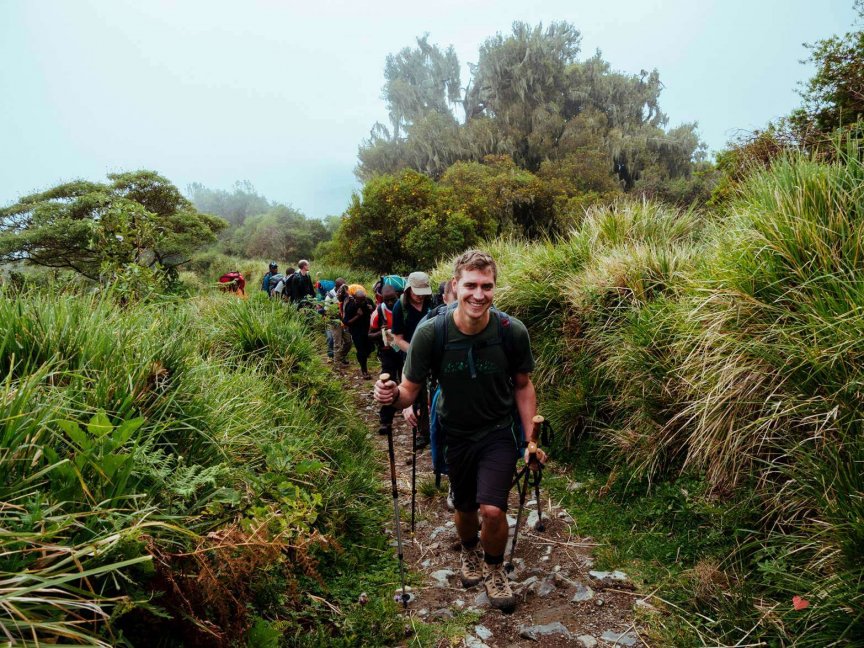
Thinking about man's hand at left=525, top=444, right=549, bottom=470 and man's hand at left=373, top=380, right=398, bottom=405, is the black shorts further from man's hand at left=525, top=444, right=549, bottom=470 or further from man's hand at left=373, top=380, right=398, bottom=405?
man's hand at left=373, top=380, right=398, bottom=405

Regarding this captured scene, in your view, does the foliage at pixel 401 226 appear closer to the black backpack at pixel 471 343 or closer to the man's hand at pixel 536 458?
the black backpack at pixel 471 343

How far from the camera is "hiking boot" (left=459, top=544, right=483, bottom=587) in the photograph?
419cm

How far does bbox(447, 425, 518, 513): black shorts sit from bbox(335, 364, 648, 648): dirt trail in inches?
29.7

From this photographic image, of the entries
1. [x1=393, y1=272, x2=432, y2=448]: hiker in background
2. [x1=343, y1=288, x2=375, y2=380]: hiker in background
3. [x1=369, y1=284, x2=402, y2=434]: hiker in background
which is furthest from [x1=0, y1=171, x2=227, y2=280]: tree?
[x1=393, y1=272, x2=432, y2=448]: hiker in background

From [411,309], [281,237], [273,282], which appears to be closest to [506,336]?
[411,309]

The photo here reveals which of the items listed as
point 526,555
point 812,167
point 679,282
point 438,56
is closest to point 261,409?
point 526,555

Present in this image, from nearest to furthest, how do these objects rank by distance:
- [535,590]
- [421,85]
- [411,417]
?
[535,590], [411,417], [421,85]

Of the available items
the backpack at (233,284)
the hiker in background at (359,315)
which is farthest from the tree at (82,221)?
the hiker in background at (359,315)

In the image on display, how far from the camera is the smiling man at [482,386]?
3.73 m

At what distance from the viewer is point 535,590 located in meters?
4.08

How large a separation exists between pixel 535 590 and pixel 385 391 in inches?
84.5

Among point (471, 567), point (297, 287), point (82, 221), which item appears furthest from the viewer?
point (82, 221)

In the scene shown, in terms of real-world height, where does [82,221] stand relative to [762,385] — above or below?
above

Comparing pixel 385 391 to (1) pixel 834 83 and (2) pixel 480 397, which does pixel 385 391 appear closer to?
(2) pixel 480 397
